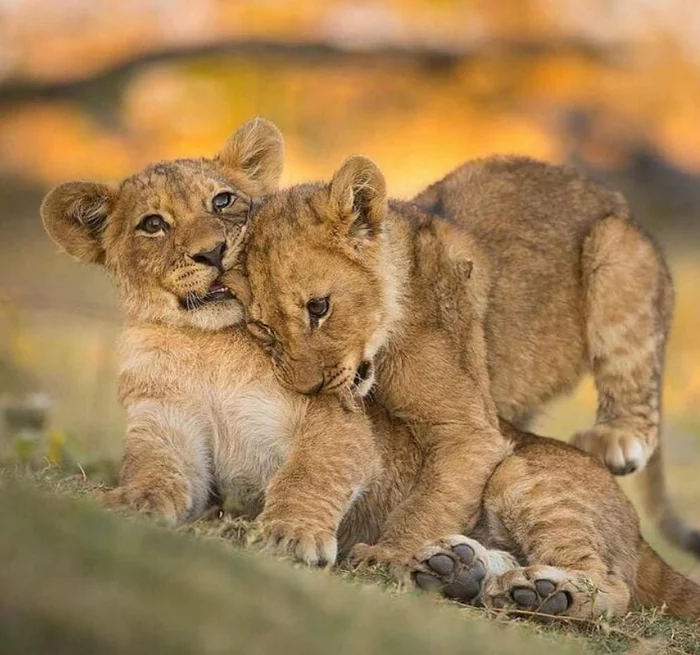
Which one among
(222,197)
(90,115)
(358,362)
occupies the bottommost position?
(358,362)

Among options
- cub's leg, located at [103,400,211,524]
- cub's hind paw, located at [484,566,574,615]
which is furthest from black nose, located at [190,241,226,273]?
cub's hind paw, located at [484,566,574,615]

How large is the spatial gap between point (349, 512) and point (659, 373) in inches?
86.8

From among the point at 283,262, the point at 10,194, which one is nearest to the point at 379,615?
the point at 283,262

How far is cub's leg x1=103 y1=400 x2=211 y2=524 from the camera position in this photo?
Answer: 471cm

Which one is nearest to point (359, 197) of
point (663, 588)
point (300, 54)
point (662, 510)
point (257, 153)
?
point (257, 153)

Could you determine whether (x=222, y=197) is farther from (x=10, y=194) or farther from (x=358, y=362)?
(x=10, y=194)

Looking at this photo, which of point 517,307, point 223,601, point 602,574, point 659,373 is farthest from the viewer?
point 659,373

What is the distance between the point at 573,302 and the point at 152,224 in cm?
234

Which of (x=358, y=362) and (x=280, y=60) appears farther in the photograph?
(x=280, y=60)

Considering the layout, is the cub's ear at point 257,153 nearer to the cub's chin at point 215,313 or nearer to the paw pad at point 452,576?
the cub's chin at point 215,313

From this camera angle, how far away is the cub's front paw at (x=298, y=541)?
4535 mm

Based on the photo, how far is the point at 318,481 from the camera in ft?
16.1

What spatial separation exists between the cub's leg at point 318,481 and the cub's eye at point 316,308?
0.29 meters

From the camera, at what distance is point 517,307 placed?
253 inches
